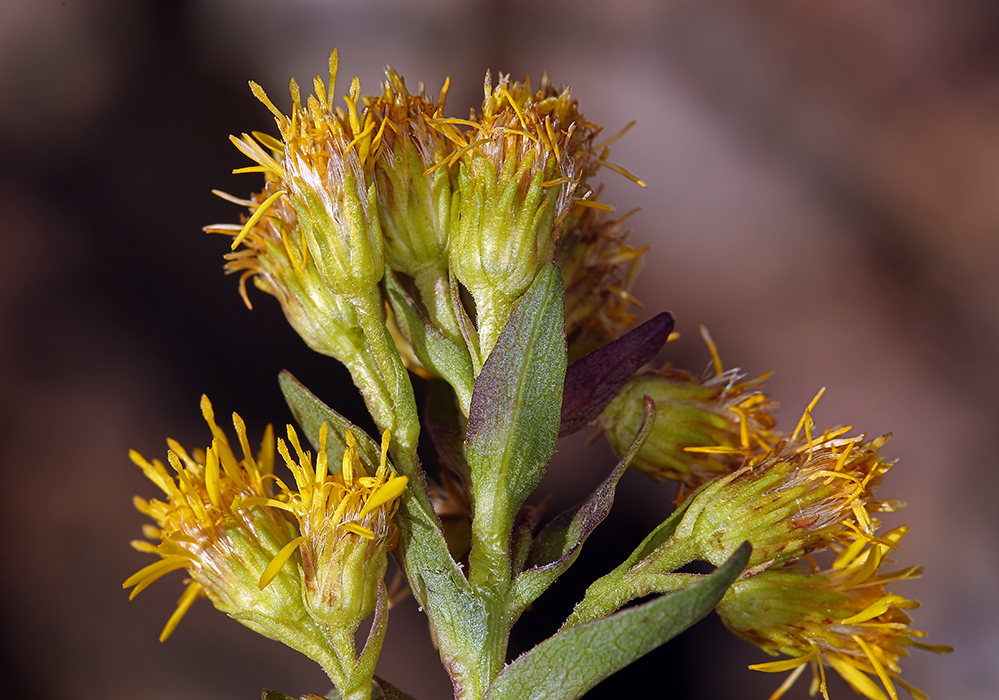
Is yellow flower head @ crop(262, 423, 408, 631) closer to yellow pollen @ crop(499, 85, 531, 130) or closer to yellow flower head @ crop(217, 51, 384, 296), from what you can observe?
yellow flower head @ crop(217, 51, 384, 296)

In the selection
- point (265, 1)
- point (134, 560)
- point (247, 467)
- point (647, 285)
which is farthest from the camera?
point (647, 285)

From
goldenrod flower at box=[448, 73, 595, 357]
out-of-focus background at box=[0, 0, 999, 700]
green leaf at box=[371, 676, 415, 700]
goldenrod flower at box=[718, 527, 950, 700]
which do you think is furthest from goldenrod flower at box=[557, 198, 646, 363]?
out-of-focus background at box=[0, 0, 999, 700]

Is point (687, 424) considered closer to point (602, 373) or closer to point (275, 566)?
point (602, 373)

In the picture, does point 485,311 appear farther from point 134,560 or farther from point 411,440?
point 134,560

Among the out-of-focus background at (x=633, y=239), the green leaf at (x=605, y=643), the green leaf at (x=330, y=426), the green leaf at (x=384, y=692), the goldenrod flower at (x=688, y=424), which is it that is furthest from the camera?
the out-of-focus background at (x=633, y=239)

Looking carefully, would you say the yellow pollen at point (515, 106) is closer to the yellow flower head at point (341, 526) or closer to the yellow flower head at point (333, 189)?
the yellow flower head at point (333, 189)

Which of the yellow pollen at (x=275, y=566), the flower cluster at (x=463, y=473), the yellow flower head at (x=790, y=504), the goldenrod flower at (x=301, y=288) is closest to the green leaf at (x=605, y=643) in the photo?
the flower cluster at (x=463, y=473)

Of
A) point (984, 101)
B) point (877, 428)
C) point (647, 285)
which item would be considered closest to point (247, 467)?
point (647, 285)
